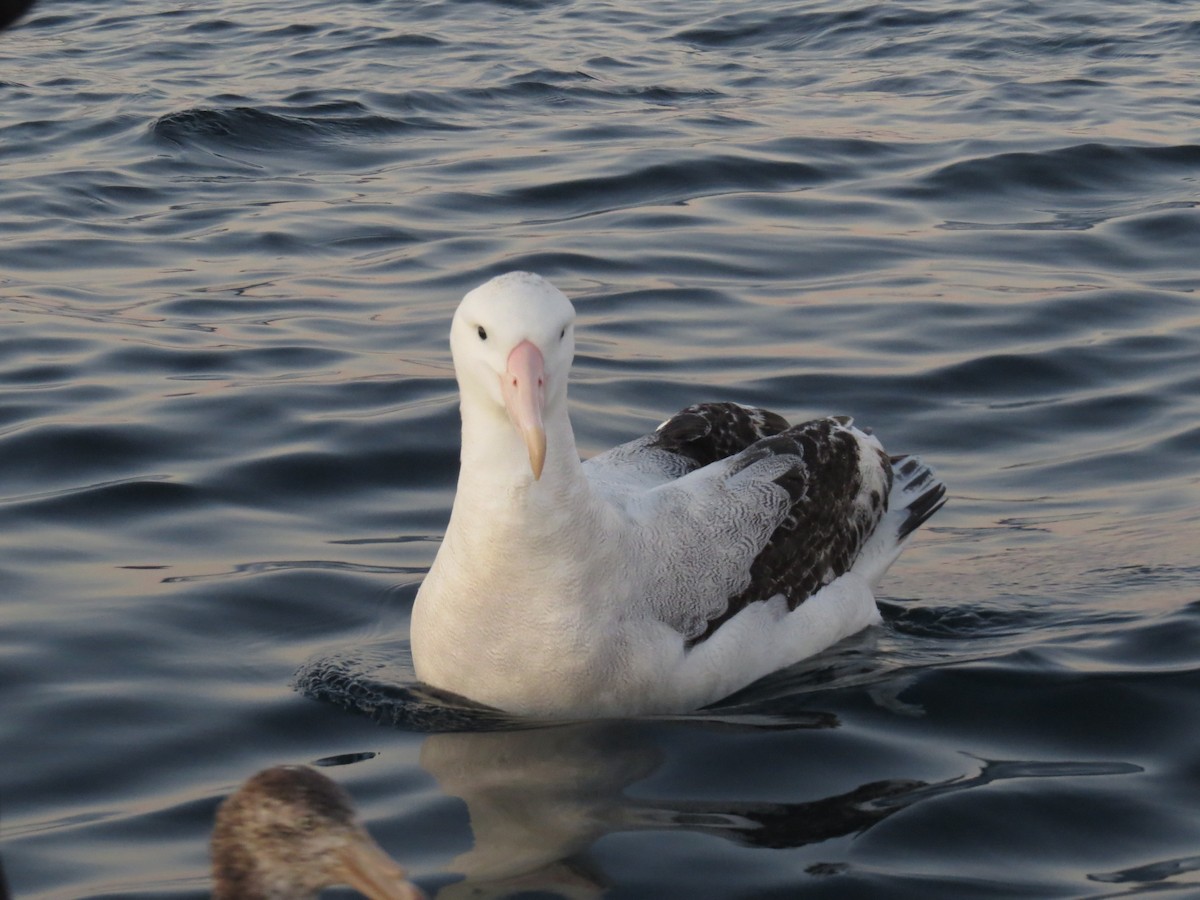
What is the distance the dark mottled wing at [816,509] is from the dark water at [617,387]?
12.6 inches

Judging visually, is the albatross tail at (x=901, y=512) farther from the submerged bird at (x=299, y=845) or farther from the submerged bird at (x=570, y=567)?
the submerged bird at (x=299, y=845)

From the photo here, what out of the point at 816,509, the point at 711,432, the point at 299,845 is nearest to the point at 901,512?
the point at 816,509

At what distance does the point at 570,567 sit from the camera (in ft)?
20.4

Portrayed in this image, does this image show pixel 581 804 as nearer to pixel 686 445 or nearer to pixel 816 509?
pixel 816 509

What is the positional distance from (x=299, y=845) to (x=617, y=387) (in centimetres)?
613

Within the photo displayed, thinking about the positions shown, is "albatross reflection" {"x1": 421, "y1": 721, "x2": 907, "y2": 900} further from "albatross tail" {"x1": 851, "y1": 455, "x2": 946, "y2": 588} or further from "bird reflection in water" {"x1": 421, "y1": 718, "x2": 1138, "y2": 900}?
"albatross tail" {"x1": 851, "y1": 455, "x2": 946, "y2": 588}

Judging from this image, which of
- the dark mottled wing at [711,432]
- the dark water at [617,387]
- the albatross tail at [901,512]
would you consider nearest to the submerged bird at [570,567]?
the dark water at [617,387]

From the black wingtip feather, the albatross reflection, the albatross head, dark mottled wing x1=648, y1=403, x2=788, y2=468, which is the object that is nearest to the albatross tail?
the black wingtip feather

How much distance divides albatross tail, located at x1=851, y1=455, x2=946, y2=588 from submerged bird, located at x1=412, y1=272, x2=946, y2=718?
62 cm

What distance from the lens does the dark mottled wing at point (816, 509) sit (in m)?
7.02

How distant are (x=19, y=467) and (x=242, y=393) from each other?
1.35 metres

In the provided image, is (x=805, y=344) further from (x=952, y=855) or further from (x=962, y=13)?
(x=962, y=13)

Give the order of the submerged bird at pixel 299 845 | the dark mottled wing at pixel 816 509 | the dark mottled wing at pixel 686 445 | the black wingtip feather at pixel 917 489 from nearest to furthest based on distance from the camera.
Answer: the submerged bird at pixel 299 845, the dark mottled wing at pixel 816 509, the dark mottled wing at pixel 686 445, the black wingtip feather at pixel 917 489

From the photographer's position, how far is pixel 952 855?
542 cm
